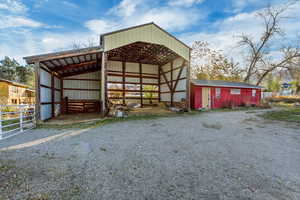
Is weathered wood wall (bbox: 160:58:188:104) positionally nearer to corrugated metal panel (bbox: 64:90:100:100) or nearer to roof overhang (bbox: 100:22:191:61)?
roof overhang (bbox: 100:22:191:61)

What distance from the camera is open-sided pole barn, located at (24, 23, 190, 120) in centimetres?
724

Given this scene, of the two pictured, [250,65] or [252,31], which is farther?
[250,65]

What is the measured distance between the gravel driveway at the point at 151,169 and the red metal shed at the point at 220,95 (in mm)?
7863

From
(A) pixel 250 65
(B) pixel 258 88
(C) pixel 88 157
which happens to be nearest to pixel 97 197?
(C) pixel 88 157

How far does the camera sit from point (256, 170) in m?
2.29

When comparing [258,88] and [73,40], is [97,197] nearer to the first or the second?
[258,88]

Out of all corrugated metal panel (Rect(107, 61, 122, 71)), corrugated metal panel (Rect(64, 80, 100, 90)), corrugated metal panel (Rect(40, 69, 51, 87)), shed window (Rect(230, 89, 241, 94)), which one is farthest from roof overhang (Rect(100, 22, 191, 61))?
shed window (Rect(230, 89, 241, 94))

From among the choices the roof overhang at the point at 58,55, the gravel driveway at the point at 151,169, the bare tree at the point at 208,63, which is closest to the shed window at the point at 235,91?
the bare tree at the point at 208,63

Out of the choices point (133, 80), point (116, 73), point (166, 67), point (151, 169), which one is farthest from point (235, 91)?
point (151, 169)

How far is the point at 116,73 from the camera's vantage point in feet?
42.3

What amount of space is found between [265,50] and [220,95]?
1616cm

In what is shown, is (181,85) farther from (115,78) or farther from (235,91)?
(235,91)

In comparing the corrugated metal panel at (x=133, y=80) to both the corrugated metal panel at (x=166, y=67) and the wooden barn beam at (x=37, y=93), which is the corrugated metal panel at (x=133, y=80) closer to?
the corrugated metal panel at (x=166, y=67)

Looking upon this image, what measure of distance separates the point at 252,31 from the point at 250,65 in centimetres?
537
